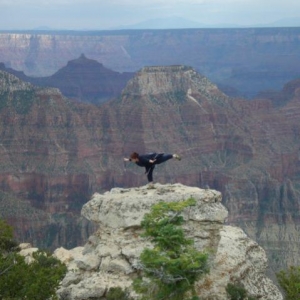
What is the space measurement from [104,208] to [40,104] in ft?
256

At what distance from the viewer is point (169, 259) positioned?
17.4 m

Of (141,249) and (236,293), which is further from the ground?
(141,249)

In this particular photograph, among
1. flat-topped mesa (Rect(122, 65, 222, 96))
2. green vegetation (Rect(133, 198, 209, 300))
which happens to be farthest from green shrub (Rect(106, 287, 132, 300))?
flat-topped mesa (Rect(122, 65, 222, 96))

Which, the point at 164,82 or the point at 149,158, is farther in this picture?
the point at 164,82

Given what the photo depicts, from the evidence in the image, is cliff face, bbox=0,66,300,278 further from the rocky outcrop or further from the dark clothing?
the dark clothing

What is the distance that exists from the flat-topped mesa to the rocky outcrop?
87.5 metres

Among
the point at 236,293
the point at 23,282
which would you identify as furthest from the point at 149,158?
the point at 23,282

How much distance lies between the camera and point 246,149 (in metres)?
108

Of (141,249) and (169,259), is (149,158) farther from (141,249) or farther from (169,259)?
(169,259)

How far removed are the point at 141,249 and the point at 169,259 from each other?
12.5ft

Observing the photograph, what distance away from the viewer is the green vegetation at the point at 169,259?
57.2ft

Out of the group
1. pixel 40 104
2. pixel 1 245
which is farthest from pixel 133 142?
pixel 1 245

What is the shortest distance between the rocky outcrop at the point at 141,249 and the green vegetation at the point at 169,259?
2416mm

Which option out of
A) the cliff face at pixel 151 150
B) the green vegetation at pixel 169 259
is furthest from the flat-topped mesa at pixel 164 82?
the green vegetation at pixel 169 259
